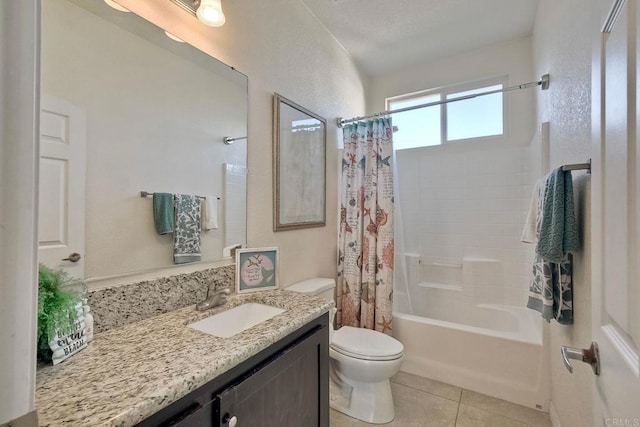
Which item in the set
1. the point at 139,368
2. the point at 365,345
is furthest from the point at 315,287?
the point at 139,368

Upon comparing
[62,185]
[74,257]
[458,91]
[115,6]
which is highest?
[458,91]

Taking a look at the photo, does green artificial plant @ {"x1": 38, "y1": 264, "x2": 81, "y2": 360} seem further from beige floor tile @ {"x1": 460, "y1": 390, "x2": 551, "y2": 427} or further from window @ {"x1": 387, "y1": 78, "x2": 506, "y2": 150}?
window @ {"x1": 387, "y1": 78, "x2": 506, "y2": 150}

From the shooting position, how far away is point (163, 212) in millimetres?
1191

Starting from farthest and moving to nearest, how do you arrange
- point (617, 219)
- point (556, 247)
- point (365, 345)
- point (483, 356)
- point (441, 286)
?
point (441, 286) → point (483, 356) → point (365, 345) → point (556, 247) → point (617, 219)

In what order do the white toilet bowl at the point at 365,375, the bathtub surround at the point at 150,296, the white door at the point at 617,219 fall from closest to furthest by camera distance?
the white door at the point at 617,219, the bathtub surround at the point at 150,296, the white toilet bowl at the point at 365,375

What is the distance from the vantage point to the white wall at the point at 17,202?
13.3 inches

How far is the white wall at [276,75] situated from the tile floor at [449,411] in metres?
0.95

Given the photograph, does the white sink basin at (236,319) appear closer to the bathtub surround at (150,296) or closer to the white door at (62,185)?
the bathtub surround at (150,296)

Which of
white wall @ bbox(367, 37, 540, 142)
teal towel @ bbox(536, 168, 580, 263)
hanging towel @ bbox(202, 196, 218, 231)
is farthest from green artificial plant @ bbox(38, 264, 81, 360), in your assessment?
white wall @ bbox(367, 37, 540, 142)

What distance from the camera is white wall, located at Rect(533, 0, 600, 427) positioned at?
3.49 feet

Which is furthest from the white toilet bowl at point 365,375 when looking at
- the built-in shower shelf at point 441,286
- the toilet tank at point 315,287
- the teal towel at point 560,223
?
the built-in shower shelf at point 441,286

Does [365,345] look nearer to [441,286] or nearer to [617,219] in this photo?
[441,286]

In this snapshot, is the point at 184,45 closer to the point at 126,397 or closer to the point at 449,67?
the point at 126,397

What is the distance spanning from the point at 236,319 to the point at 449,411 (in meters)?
1.43
